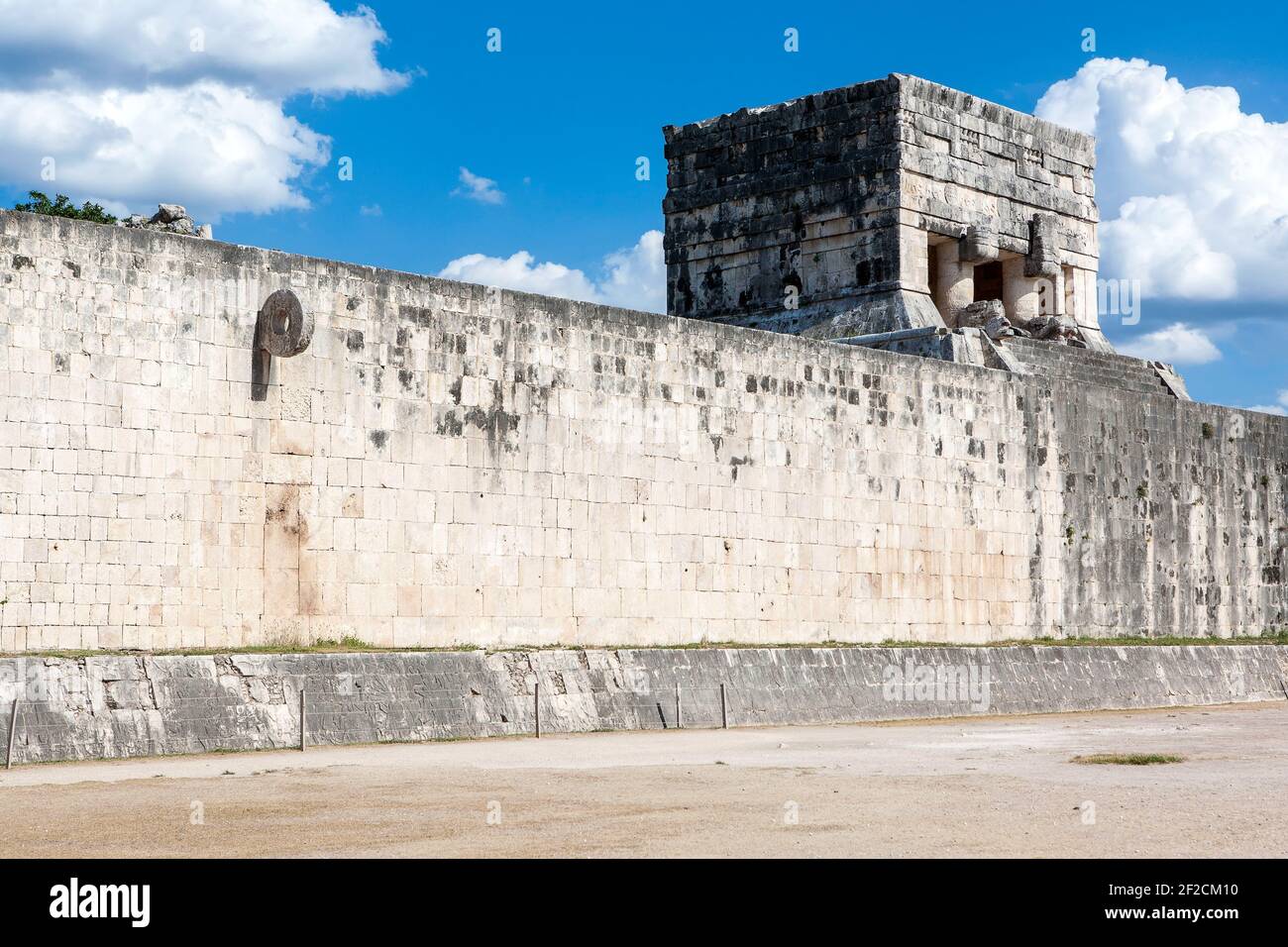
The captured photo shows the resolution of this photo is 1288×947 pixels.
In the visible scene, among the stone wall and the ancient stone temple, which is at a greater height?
the ancient stone temple

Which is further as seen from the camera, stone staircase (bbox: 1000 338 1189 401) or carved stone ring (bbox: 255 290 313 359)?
stone staircase (bbox: 1000 338 1189 401)

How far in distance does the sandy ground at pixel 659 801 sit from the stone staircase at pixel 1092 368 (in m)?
10.8

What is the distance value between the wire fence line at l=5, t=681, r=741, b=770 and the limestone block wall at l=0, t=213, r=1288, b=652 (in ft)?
3.92

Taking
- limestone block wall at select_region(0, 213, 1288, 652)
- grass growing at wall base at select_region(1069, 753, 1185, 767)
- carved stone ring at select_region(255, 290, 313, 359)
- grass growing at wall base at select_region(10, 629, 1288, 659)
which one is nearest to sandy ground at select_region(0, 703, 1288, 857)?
grass growing at wall base at select_region(1069, 753, 1185, 767)

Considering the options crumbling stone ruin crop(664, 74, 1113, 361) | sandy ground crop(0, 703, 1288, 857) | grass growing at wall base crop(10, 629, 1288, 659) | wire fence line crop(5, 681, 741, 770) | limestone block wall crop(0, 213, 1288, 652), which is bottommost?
sandy ground crop(0, 703, 1288, 857)

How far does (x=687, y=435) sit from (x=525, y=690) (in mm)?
4695

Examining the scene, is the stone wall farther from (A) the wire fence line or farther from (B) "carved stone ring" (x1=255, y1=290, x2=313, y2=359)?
(B) "carved stone ring" (x1=255, y1=290, x2=313, y2=359)

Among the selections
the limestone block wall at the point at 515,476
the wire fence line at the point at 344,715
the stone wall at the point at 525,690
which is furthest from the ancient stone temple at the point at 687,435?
the wire fence line at the point at 344,715

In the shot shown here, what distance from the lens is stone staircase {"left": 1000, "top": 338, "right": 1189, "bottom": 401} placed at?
1025 inches

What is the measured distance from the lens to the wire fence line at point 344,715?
43.9ft

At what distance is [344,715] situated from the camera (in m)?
15.1

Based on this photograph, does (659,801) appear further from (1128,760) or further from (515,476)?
(515,476)
